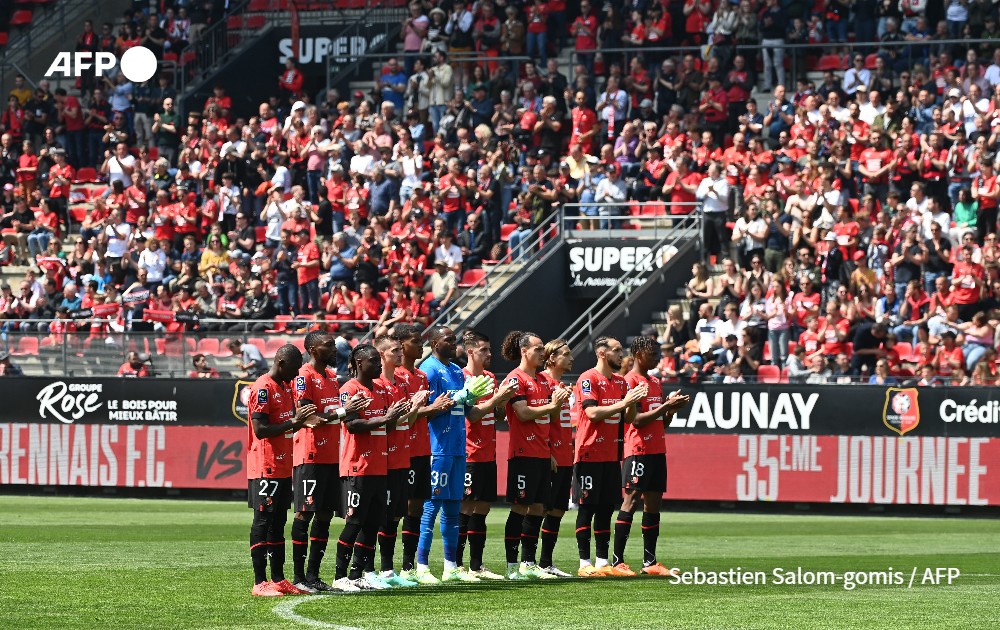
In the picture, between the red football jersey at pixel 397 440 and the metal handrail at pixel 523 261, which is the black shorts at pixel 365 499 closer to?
the red football jersey at pixel 397 440

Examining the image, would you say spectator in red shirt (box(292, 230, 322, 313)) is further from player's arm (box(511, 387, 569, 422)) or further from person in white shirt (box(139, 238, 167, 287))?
player's arm (box(511, 387, 569, 422))

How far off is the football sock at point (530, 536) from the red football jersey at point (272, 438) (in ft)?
9.32

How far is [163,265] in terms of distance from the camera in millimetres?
32750

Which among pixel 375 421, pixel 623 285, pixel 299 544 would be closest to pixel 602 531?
pixel 375 421

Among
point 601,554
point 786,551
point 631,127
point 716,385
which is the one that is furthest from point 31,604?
point 631,127

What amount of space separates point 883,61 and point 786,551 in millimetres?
14623

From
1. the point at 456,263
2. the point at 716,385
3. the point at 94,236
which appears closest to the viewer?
the point at 716,385

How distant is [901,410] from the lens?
24.9 m

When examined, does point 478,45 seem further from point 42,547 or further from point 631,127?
point 42,547

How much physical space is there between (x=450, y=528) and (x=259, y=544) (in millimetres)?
1962

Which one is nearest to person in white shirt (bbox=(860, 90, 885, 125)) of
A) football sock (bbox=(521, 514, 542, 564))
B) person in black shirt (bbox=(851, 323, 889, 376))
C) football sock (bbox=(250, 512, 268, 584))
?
person in black shirt (bbox=(851, 323, 889, 376))

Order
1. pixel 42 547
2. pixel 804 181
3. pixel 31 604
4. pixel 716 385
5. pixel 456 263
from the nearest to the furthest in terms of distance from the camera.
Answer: pixel 31 604, pixel 42 547, pixel 716 385, pixel 804 181, pixel 456 263

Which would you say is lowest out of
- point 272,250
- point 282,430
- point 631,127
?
point 282,430

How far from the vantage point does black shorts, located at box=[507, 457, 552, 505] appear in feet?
49.2
